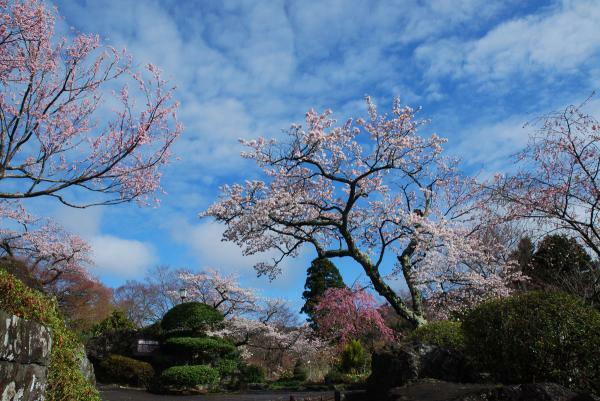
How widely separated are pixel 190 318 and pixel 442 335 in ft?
32.8

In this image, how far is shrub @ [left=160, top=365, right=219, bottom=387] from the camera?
13.3 meters

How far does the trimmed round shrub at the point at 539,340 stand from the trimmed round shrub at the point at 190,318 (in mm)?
10860

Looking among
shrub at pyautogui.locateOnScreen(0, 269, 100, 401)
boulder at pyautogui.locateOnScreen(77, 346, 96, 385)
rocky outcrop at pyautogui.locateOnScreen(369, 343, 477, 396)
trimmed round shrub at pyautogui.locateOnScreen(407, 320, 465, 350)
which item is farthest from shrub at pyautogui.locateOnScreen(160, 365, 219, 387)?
shrub at pyautogui.locateOnScreen(0, 269, 100, 401)

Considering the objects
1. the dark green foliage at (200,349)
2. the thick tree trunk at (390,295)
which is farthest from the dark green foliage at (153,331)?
the thick tree trunk at (390,295)

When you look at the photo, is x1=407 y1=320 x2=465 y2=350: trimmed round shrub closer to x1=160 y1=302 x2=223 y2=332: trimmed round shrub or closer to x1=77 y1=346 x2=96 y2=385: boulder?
x1=77 y1=346 x2=96 y2=385: boulder

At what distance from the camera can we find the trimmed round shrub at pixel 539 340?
547 centimetres

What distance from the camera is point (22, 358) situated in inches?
143

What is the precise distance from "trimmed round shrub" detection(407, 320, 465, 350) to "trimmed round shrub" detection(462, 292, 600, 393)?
3.20 ft

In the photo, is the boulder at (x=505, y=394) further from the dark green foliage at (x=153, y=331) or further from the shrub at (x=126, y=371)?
the dark green foliage at (x=153, y=331)

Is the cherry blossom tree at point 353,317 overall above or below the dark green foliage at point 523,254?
below

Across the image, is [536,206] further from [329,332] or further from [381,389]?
[329,332]

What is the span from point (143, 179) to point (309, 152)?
182 inches

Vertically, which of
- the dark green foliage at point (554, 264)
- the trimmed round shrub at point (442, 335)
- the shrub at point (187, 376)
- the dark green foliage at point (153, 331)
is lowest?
the shrub at point (187, 376)

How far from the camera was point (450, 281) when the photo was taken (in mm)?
13359
